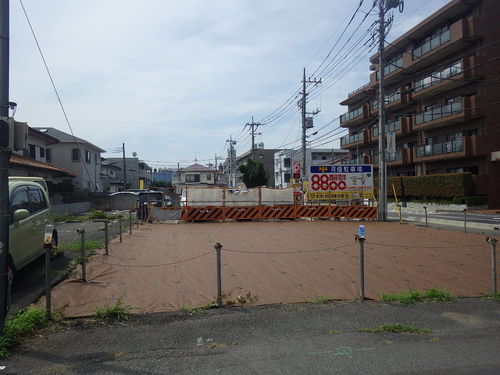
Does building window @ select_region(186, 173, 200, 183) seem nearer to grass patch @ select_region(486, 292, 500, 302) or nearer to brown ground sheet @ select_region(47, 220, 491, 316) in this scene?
brown ground sheet @ select_region(47, 220, 491, 316)

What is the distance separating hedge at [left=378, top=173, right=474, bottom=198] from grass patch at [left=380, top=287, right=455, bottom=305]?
27.5 meters

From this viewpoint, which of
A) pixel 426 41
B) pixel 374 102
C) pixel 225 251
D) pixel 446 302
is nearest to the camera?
pixel 446 302

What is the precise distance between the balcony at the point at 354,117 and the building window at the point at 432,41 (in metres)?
10.2

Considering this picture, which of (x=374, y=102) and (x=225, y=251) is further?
(x=374, y=102)

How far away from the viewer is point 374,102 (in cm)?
4369

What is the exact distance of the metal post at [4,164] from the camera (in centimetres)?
467

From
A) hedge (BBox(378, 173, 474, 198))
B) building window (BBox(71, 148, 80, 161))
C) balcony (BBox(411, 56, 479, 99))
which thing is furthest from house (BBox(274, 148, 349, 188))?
building window (BBox(71, 148, 80, 161))

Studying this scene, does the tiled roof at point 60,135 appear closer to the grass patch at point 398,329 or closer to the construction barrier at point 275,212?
the construction barrier at point 275,212

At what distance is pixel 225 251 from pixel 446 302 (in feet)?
19.1

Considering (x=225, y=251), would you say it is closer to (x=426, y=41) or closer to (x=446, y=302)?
(x=446, y=302)

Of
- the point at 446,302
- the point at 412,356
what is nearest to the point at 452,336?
the point at 412,356

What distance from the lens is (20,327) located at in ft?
15.4

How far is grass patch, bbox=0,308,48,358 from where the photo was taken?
437 centimetres

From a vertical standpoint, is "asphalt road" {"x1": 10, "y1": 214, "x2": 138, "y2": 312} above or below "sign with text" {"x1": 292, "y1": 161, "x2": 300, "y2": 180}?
below
